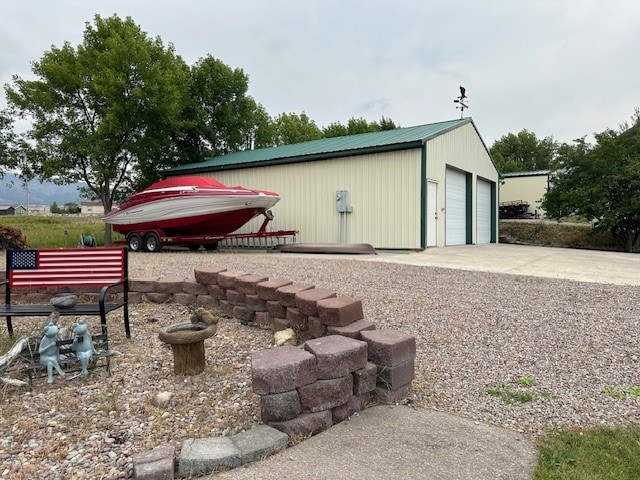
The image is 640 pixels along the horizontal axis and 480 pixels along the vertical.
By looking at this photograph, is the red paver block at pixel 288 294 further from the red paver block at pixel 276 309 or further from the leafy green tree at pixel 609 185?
the leafy green tree at pixel 609 185

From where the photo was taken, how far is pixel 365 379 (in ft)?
8.59

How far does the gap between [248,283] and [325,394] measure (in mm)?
2231

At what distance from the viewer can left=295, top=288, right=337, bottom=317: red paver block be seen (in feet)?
11.5

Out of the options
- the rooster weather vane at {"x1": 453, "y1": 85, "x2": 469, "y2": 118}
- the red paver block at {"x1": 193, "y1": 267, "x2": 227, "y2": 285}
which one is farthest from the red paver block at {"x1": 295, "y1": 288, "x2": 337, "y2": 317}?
the rooster weather vane at {"x1": 453, "y1": 85, "x2": 469, "y2": 118}

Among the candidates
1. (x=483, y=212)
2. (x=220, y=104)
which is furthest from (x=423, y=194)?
(x=220, y=104)

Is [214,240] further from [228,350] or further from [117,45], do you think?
[228,350]

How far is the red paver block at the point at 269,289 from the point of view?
418 centimetres

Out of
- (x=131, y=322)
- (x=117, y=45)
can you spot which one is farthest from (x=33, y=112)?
(x=131, y=322)

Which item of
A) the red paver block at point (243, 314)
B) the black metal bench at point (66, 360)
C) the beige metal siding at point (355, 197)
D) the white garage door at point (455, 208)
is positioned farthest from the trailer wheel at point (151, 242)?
the black metal bench at point (66, 360)

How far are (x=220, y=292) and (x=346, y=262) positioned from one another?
4535mm

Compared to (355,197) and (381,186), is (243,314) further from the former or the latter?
(355,197)

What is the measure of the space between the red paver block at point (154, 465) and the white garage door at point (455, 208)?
12.9 metres

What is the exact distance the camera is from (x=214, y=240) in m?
12.9

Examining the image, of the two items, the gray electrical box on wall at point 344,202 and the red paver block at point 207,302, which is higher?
the gray electrical box on wall at point 344,202
